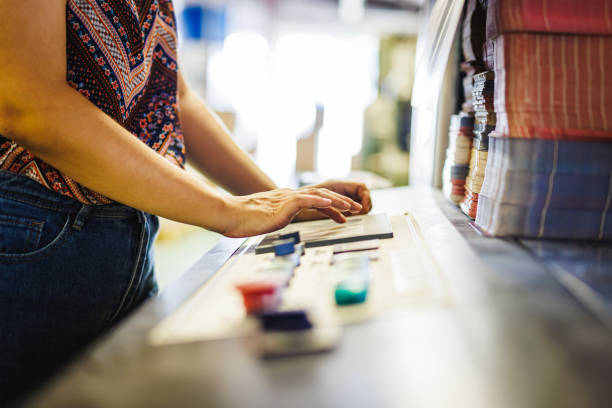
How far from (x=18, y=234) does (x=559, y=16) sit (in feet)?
2.90

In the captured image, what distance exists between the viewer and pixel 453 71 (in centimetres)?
132

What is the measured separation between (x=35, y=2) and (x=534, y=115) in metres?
0.70

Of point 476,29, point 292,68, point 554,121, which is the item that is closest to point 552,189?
point 554,121

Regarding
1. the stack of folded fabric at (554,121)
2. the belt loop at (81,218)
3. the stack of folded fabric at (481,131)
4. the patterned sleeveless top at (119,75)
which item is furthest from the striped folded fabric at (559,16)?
the belt loop at (81,218)

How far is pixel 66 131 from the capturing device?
61 cm

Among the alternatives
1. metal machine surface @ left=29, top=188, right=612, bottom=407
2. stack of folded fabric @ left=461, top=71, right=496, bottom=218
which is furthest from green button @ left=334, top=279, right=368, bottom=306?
stack of folded fabric @ left=461, top=71, right=496, bottom=218

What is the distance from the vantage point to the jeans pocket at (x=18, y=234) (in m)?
0.69

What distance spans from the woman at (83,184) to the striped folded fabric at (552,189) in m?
0.29

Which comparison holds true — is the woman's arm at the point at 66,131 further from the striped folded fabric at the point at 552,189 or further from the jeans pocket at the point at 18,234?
the striped folded fabric at the point at 552,189

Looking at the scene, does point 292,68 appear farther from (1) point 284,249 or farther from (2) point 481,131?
(1) point 284,249

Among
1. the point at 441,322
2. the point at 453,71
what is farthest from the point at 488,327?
the point at 453,71

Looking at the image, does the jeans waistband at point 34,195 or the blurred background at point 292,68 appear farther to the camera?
A: the blurred background at point 292,68

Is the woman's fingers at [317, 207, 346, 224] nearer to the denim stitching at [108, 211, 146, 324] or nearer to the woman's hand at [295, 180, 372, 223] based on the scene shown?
the woman's hand at [295, 180, 372, 223]

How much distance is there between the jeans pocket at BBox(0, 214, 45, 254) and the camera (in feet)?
2.27
